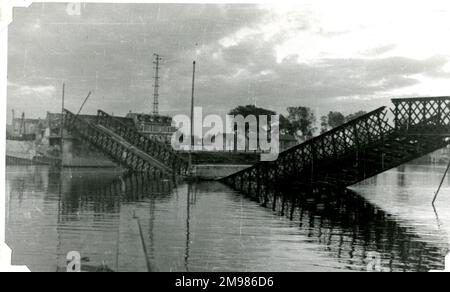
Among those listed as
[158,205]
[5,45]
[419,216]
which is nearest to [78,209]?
[158,205]

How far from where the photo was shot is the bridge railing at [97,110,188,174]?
40031mm

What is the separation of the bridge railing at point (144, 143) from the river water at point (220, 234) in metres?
17.7

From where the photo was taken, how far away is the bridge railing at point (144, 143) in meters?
40.0

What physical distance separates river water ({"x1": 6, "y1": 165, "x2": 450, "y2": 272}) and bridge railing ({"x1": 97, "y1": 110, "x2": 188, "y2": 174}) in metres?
17.7

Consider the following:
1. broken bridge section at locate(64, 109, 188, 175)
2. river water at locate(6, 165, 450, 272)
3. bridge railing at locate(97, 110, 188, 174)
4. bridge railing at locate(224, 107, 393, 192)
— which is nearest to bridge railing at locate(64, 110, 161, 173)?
broken bridge section at locate(64, 109, 188, 175)

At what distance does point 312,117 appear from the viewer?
52.8 m

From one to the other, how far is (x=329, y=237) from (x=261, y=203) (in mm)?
8934

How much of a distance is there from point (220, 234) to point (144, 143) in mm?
30903

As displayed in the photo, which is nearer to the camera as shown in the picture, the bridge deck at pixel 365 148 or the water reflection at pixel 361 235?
the water reflection at pixel 361 235

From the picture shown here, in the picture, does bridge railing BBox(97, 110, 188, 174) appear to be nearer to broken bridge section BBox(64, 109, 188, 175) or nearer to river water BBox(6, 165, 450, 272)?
broken bridge section BBox(64, 109, 188, 175)

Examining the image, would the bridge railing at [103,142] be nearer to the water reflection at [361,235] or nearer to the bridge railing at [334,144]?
the bridge railing at [334,144]

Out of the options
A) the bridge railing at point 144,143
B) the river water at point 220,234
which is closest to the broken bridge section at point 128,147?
the bridge railing at point 144,143

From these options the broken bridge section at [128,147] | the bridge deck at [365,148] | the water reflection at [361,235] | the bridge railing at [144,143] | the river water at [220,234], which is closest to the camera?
the river water at [220,234]
